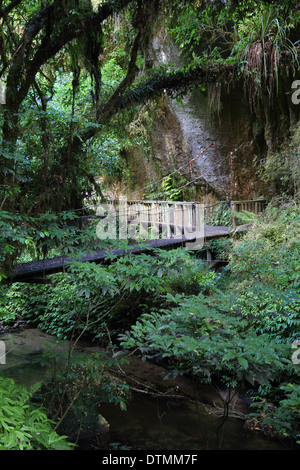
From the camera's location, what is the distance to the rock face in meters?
8.23

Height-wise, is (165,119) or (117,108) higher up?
(165,119)

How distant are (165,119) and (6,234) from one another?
8456 mm

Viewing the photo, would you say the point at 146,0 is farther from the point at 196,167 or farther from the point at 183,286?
the point at 196,167

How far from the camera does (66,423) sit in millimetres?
3037

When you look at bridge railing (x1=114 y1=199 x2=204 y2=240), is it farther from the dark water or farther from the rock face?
the dark water

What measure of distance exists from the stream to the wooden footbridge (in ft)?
4.29

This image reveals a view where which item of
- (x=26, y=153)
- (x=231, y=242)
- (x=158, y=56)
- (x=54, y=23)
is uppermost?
(x=158, y=56)

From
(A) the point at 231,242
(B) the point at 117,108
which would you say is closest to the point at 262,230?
(A) the point at 231,242

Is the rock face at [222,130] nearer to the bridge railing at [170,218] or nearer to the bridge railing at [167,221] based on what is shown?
the bridge railing at [170,218]

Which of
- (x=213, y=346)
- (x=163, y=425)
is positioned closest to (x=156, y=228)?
(x=163, y=425)

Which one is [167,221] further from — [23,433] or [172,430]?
[23,433]

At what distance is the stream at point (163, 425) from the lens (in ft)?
9.83
